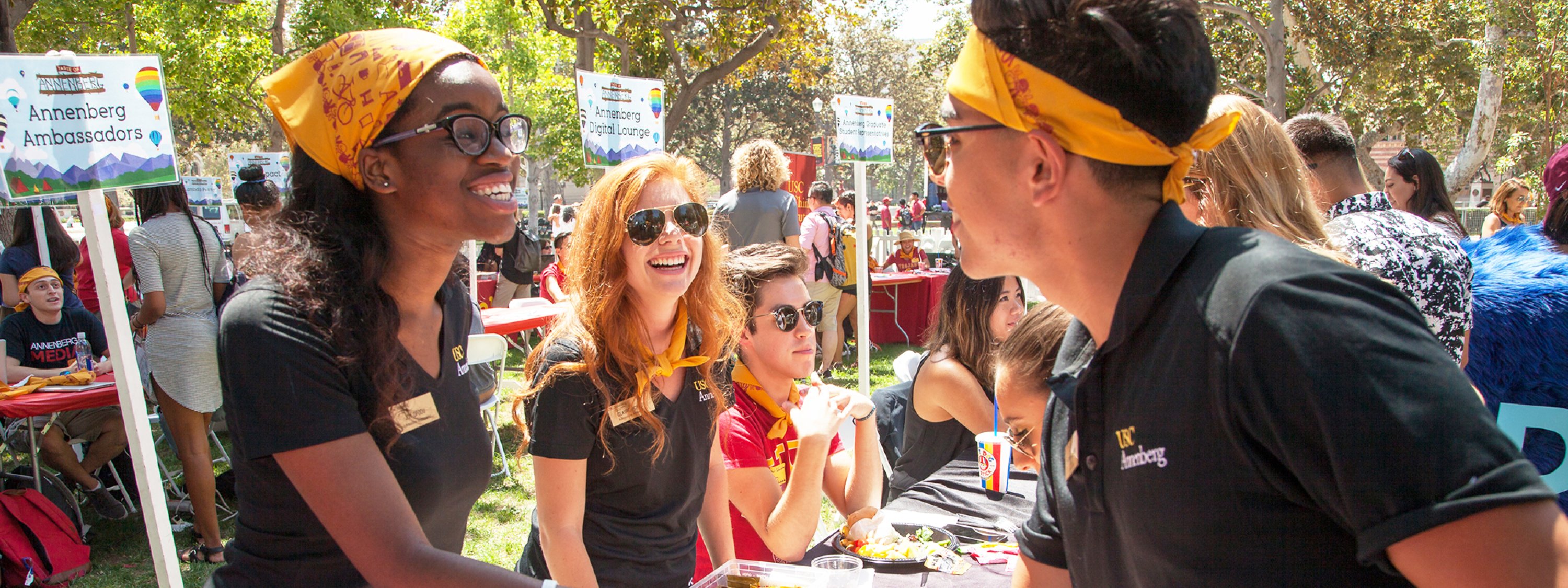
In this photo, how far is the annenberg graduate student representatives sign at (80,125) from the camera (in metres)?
3.20

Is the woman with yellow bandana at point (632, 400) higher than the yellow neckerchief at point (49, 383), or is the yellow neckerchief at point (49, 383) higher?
the woman with yellow bandana at point (632, 400)

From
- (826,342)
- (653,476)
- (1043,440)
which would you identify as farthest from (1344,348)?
(826,342)

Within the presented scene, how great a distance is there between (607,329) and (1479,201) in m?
40.7

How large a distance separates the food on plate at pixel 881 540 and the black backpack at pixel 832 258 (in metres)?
6.15

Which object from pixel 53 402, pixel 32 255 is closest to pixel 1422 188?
pixel 53 402

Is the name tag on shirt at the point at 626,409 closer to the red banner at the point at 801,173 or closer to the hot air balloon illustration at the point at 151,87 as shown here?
the hot air balloon illustration at the point at 151,87

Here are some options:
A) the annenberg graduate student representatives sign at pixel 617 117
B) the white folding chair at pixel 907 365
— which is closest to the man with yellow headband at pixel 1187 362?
the white folding chair at pixel 907 365

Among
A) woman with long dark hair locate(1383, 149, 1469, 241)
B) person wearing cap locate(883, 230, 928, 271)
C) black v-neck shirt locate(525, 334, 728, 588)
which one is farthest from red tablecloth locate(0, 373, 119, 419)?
person wearing cap locate(883, 230, 928, 271)

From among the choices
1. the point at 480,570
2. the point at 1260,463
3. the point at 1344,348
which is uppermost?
the point at 1344,348

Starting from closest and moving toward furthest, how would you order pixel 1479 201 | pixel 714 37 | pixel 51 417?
1. pixel 51 417
2. pixel 714 37
3. pixel 1479 201

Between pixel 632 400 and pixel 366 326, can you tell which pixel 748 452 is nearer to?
pixel 632 400

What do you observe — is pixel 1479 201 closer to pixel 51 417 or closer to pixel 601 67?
pixel 601 67

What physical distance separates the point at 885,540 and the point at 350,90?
1.80 m

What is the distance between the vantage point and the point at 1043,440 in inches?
56.6
